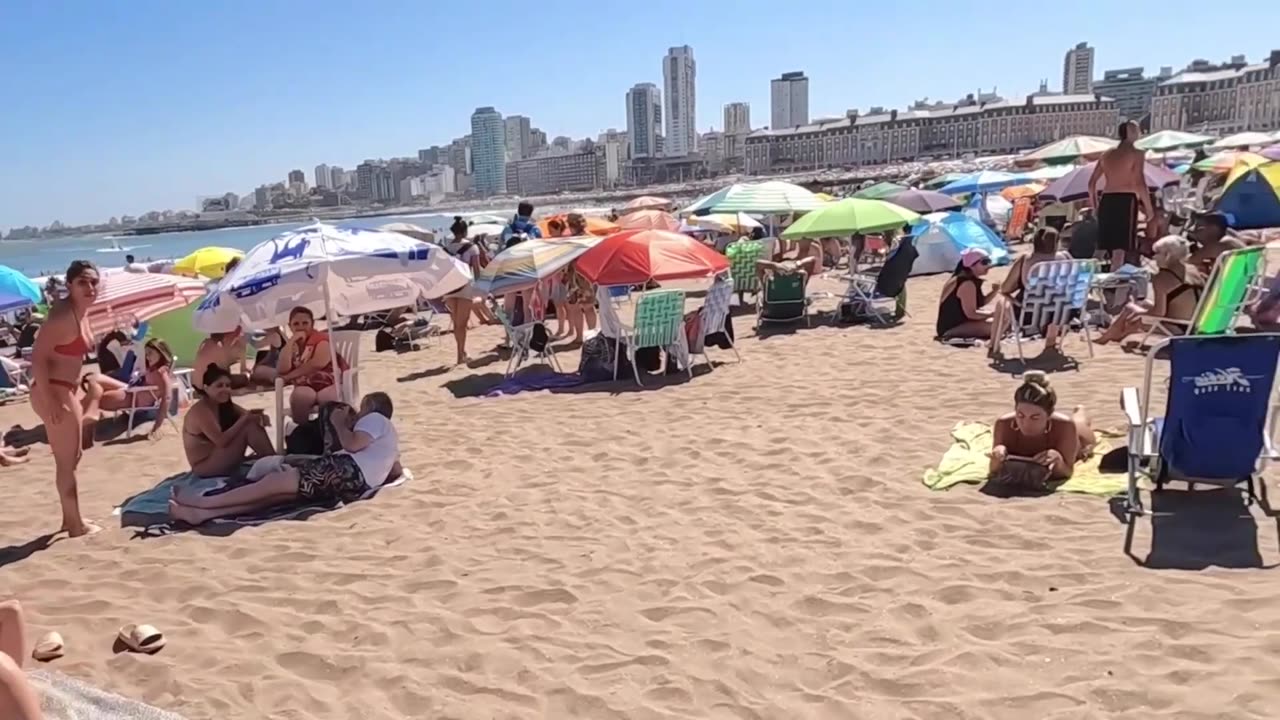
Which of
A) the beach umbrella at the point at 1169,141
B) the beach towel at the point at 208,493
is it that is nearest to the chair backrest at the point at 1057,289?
the beach towel at the point at 208,493

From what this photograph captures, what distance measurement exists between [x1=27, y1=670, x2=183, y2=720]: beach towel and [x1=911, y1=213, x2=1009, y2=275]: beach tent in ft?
37.6

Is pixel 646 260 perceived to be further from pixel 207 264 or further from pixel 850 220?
pixel 207 264

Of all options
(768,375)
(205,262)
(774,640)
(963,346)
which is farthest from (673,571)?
(205,262)

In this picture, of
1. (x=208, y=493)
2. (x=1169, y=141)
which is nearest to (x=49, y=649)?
(x=208, y=493)

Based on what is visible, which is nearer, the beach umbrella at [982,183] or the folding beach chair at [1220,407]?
the folding beach chair at [1220,407]

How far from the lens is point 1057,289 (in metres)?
6.38

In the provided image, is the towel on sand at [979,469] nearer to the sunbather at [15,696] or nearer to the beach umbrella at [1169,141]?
the sunbather at [15,696]

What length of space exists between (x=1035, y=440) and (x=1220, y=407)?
32.1 inches

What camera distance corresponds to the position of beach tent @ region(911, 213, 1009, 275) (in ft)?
42.0

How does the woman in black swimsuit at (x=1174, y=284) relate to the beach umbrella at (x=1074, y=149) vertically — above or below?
below

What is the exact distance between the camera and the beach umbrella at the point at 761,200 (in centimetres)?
992

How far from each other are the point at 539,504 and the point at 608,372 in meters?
2.87

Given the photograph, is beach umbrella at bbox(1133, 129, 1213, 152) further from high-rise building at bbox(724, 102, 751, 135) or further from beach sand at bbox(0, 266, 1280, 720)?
high-rise building at bbox(724, 102, 751, 135)

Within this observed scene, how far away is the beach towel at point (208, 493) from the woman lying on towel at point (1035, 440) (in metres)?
2.88
